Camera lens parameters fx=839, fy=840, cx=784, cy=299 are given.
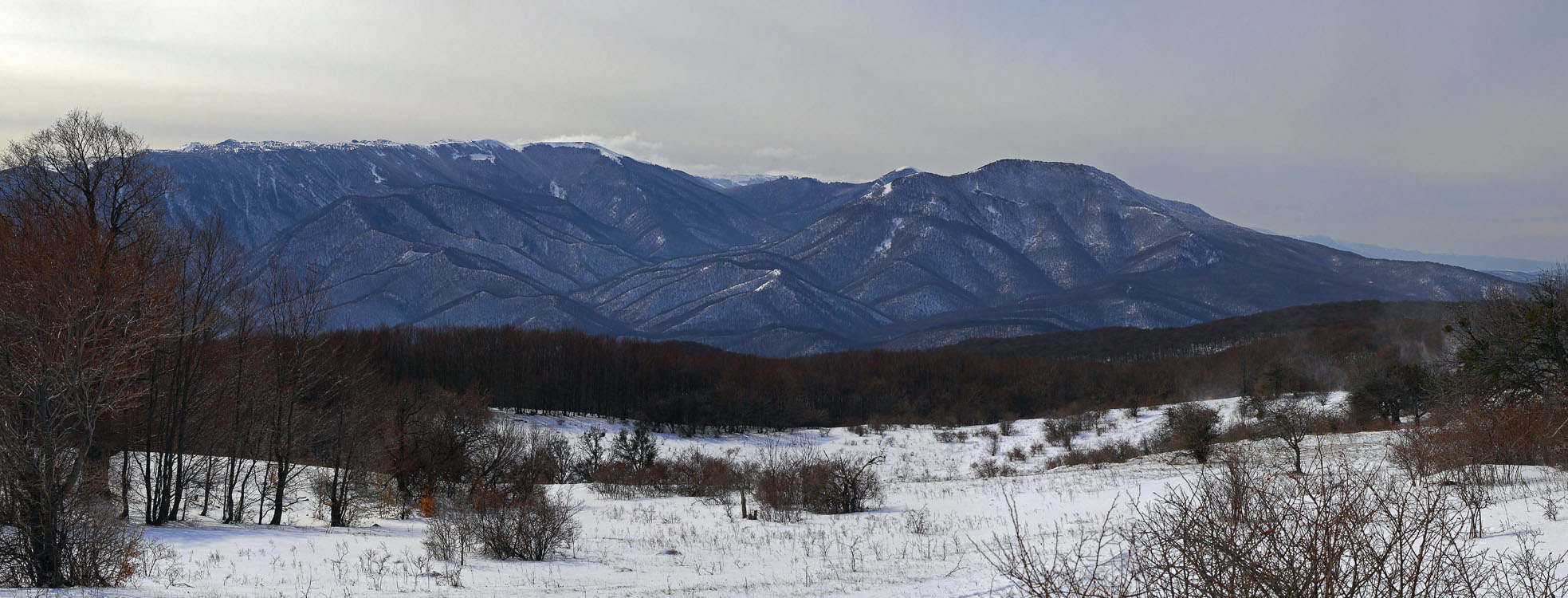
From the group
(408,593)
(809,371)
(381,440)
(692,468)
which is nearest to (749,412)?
(809,371)

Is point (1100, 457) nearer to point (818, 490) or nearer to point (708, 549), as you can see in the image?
point (818, 490)

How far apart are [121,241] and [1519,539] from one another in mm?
33047

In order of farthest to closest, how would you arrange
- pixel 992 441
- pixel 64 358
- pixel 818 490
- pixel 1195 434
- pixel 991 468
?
pixel 992 441 < pixel 991 468 < pixel 1195 434 < pixel 818 490 < pixel 64 358

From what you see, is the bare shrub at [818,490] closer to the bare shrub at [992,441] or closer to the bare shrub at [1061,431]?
the bare shrub at [1061,431]

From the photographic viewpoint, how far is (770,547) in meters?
16.7

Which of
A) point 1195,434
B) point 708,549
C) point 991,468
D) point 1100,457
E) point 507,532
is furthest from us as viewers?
point 1100,457

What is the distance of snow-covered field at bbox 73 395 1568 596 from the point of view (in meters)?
11.4

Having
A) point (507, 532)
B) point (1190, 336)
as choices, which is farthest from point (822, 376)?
point (507, 532)

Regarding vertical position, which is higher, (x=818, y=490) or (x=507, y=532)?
(x=507, y=532)

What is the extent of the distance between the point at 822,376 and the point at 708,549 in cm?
11214

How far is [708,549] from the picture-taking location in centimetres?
1656

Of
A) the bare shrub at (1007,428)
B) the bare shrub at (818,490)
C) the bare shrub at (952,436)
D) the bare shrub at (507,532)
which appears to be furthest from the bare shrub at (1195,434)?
the bare shrub at (1007,428)

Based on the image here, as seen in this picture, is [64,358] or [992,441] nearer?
[64,358]

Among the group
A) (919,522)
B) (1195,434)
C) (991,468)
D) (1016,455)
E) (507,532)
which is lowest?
(1016,455)
